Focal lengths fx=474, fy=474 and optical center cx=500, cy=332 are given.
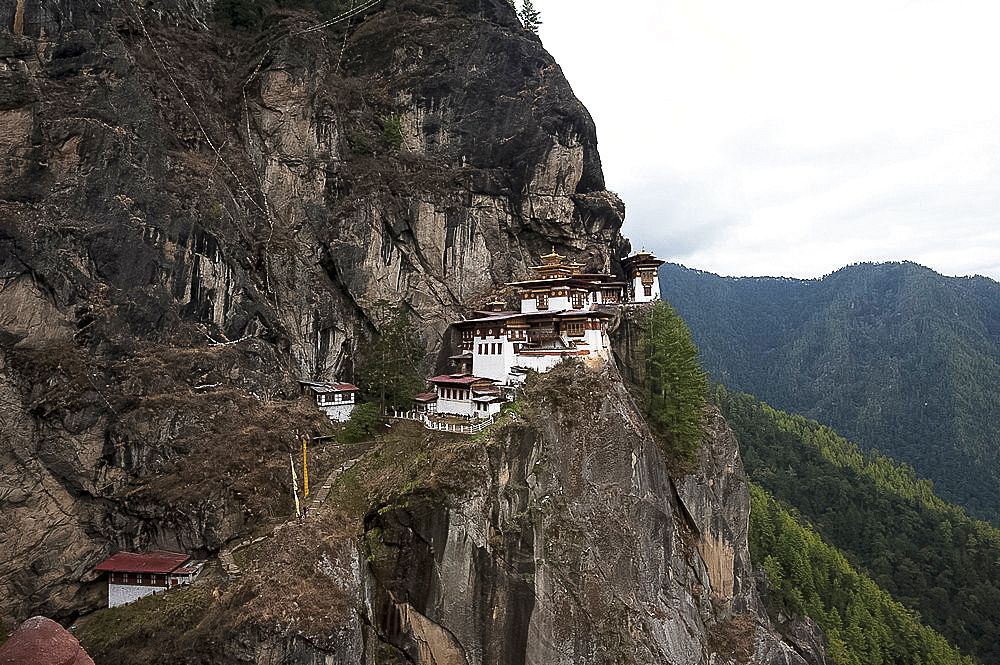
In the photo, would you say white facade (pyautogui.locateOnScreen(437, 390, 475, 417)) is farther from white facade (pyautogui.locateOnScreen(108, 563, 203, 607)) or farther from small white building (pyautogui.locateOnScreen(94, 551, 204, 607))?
white facade (pyautogui.locateOnScreen(108, 563, 203, 607))

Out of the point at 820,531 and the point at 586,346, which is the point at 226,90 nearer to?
the point at 586,346

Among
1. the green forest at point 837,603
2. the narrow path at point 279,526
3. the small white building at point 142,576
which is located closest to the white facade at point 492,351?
the narrow path at point 279,526

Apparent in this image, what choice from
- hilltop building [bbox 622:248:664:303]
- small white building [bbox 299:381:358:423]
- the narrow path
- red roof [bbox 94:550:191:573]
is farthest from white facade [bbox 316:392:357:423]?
hilltop building [bbox 622:248:664:303]

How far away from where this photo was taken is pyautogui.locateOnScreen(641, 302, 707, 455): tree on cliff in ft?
115

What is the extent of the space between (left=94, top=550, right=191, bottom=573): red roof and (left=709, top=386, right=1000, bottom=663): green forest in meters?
56.7

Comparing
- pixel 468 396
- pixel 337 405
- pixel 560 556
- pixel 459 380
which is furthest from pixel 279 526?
pixel 560 556

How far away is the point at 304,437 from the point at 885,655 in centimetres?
6786

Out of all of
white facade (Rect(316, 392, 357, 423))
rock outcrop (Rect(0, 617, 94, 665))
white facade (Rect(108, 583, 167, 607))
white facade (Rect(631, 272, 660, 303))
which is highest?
white facade (Rect(631, 272, 660, 303))

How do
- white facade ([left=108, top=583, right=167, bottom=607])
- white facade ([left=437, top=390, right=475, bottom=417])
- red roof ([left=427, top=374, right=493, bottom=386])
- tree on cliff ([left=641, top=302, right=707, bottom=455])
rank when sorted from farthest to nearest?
tree on cliff ([left=641, top=302, right=707, bottom=455]) < red roof ([left=427, top=374, right=493, bottom=386]) < white facade ([left=437, top=390, right=475, bottom=417]) < white facade ([left=108, top=583, right=167, bottom=607])

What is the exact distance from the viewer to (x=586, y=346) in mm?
33688

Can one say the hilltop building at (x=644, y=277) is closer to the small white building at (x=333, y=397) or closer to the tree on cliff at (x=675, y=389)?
the tree on cliff at (x=675, y=389)

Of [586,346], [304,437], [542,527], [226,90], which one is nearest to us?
[542,527]

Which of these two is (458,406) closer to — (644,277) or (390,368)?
(390,368)

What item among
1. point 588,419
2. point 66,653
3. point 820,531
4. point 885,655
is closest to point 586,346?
point 588,419
